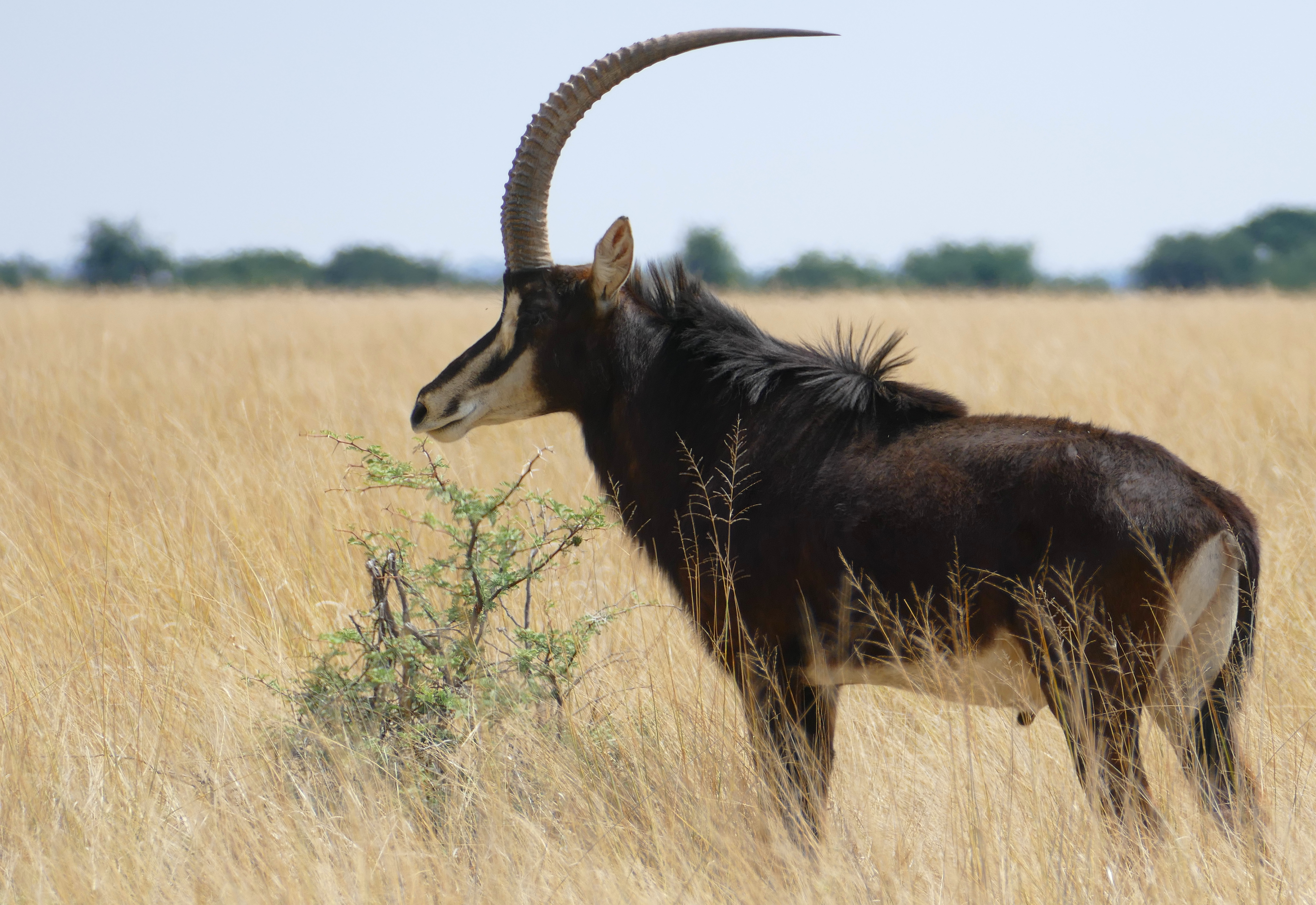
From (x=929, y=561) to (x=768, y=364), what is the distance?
2.74 feet

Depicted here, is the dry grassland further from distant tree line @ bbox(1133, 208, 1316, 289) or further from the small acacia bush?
distant tree line @ bbox(1133, 208, 1316, 289)

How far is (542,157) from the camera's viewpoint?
3.39 m

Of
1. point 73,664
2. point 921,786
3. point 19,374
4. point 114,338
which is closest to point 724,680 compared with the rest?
point 921,786

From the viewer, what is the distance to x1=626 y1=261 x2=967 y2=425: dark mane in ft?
9.68

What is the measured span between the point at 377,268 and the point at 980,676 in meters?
52.8

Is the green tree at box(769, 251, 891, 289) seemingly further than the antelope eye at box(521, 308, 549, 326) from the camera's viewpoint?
Yes

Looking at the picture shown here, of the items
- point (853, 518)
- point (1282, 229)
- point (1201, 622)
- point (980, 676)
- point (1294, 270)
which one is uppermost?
point (1282, 229)

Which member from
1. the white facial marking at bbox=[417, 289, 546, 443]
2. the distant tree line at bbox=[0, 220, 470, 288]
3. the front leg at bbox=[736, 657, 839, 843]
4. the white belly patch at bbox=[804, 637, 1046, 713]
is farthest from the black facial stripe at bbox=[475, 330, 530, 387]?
the distant tree line at bbox=[0, 220, 470, 288]

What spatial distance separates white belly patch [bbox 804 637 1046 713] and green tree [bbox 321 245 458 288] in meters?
50.3

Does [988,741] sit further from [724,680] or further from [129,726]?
[129,726]

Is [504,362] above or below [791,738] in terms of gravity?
above

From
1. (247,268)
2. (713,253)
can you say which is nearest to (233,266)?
(247,268)

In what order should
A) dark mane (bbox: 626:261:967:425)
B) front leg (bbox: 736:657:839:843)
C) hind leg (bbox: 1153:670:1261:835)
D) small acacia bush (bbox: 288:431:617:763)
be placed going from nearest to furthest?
hind leg (bbox: 1153:670:1261:835), front leg (bbox: 736:657:839:843), dark mane (bbox: 626:261:967:425), small acacia bush (bbox: 288:431:617:763)

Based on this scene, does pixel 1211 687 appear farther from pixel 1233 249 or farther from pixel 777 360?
pixel 1233 249
